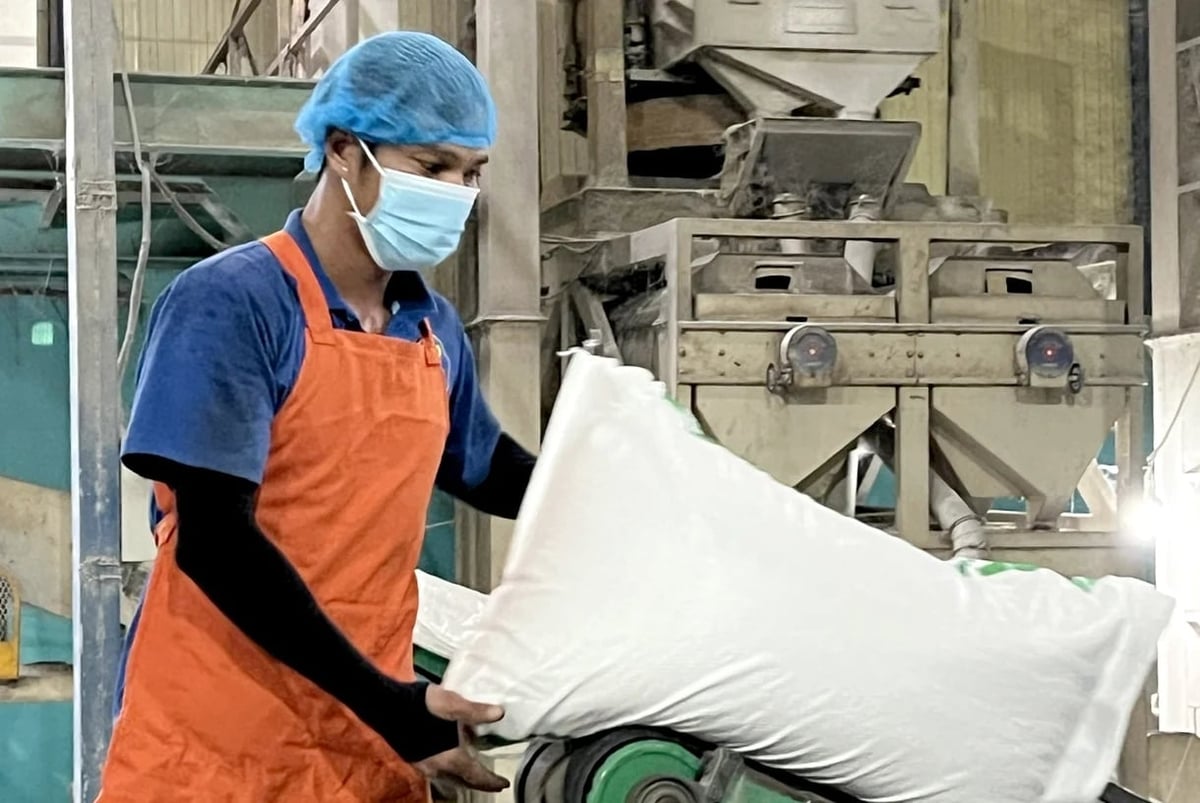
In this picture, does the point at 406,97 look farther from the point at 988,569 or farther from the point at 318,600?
the point at 988,569

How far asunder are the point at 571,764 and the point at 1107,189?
8582 mm

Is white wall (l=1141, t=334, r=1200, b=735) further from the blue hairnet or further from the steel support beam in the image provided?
the blue hairnet

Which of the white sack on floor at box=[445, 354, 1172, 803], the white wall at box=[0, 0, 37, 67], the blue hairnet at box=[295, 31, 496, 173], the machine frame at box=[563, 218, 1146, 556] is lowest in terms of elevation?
the white sack on floor at box=[445, 354, 1172, 803]

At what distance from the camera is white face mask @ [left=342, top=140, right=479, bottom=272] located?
5.45 feet

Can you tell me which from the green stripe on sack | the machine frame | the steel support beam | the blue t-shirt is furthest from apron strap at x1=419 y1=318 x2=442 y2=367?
the steel support beam

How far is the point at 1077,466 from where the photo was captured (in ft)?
12.8

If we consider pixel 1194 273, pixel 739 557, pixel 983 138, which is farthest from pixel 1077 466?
pixel 983 138

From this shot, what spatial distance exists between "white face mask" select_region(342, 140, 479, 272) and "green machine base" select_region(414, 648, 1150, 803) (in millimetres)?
563

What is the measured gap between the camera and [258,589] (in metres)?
1.49

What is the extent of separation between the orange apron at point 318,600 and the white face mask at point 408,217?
8 centimetres

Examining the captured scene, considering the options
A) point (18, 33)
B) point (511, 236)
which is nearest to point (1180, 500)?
point (511, 236)

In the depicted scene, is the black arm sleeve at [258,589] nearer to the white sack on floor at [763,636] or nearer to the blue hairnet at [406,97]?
the white sack on floor at [763,636]

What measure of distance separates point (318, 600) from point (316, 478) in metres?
0.13

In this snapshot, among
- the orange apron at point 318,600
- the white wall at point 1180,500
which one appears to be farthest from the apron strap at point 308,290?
the white wall at point 1180,500
